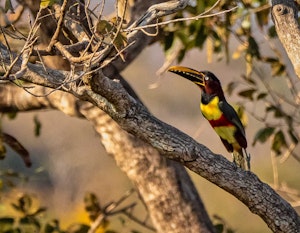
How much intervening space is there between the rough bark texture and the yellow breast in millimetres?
403

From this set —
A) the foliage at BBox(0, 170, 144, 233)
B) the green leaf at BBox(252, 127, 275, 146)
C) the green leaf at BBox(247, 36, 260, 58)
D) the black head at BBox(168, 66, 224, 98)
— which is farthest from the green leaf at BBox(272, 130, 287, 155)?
the black head at BBox(168, 66, 224, 98)

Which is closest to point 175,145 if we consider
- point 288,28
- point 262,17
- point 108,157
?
point 288,28

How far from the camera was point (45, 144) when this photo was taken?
17.1 meters

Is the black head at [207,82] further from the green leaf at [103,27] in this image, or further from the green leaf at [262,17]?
the green leaf at [262,17]

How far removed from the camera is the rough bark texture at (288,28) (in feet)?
11.3

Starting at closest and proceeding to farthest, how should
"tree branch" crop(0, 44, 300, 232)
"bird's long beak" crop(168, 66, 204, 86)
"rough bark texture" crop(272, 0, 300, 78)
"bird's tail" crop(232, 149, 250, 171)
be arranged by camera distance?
"tree branch" crop(0, 44, 300, 232), "rough bark texture" crop(272, 0, 300, 78), "bird's long beak" crop(168, 66, 204, 86), "bird's tail" crop(232, 149, 250, 171)

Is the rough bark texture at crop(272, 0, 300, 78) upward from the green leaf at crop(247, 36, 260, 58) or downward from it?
upward

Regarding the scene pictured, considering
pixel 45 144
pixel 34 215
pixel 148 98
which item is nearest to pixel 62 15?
pixel 34 215

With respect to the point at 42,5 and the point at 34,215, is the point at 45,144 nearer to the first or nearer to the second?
the point at 34,215

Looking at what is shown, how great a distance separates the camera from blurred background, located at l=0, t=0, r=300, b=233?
13.3 meters

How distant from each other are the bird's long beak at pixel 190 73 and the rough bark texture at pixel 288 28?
1.21 feet

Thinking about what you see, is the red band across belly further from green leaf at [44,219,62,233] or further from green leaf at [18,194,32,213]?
green leaf at [18,194,32,213]

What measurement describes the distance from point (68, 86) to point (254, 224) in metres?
9.85

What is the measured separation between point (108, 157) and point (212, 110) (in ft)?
29.1
